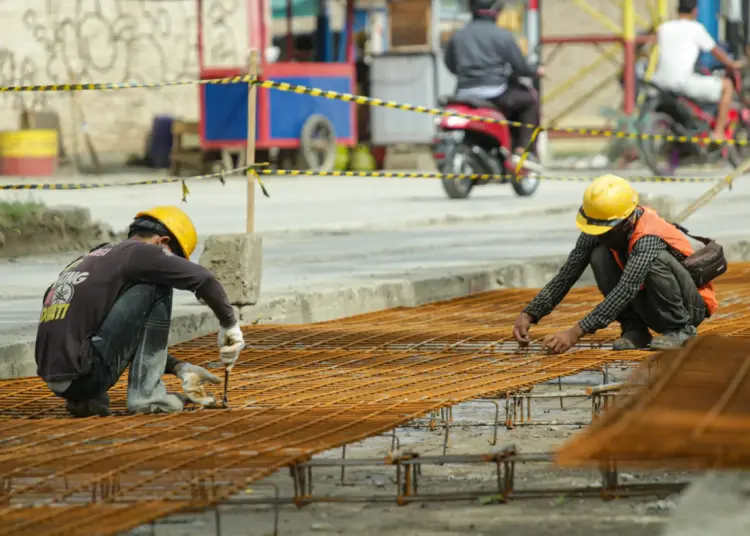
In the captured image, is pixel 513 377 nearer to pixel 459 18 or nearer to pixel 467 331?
pixel 467 331

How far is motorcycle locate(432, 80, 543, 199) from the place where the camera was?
16.5 m

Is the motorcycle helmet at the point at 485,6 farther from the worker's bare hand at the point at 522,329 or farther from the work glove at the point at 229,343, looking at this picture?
the work glove at the point at 229,343

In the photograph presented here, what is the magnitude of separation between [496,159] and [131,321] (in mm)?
11230

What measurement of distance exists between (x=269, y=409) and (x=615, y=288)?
1643 mm

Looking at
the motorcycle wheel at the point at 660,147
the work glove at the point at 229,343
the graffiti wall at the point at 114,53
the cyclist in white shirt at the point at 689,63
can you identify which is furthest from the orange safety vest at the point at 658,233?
the graffiti wall at the point at 114,53

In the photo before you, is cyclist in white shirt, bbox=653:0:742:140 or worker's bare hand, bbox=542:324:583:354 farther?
cyclist in white shirt, bbox=653:0:742:140

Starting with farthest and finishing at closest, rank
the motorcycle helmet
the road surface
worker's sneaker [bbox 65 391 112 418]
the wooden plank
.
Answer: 1. the wooden plank
2. the motorcycle helmet
3. the road surface
4. worker's sneaker [bbox 65 391 112 418]

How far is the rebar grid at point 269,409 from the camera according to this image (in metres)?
4.79

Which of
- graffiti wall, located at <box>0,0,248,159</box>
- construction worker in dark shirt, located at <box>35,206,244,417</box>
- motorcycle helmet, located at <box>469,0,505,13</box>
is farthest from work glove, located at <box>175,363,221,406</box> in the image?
graffiti wall, located at <box>0,0,248,159</box>

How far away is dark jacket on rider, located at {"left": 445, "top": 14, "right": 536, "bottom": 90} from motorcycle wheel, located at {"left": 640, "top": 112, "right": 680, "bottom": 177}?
7.11 feet

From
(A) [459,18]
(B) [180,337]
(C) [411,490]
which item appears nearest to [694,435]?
(C) [411,490]

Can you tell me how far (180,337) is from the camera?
339 inches

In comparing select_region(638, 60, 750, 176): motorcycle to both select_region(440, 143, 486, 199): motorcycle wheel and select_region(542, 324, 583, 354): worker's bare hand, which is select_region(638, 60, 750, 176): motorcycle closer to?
select_region(440, 143, 486, 199): motorcycle wheel

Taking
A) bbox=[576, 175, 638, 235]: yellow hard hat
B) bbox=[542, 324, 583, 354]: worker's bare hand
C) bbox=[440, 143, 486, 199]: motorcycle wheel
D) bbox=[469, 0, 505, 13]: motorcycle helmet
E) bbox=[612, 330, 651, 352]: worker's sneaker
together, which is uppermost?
bbox=[469, 0, 505, 13]: motorcycle helmet
